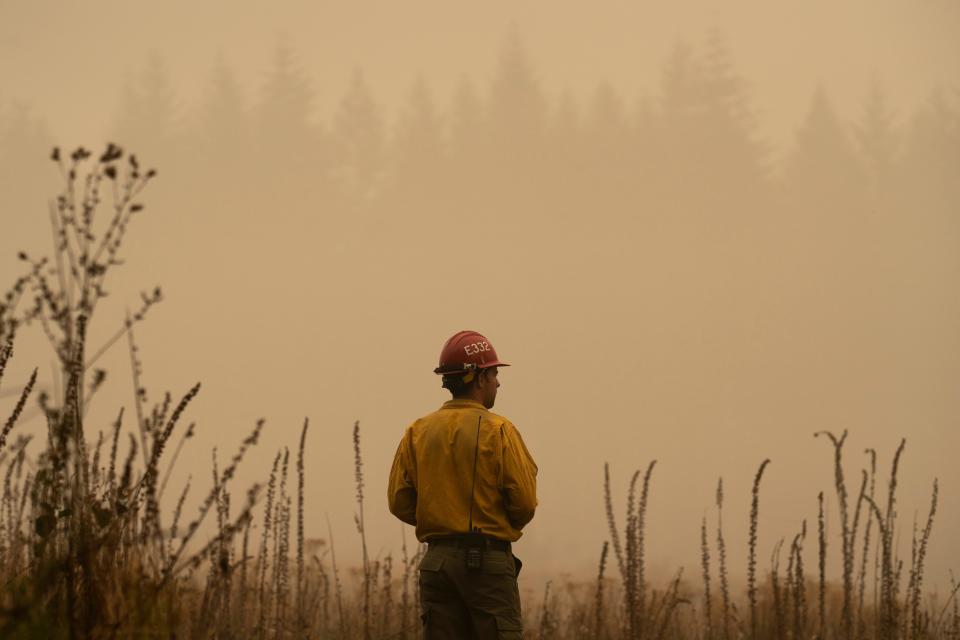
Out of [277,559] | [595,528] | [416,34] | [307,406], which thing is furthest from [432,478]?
[416,34]

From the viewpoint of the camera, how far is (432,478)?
16.8 feet

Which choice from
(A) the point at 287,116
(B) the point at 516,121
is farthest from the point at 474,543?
(B) the point at 516,121

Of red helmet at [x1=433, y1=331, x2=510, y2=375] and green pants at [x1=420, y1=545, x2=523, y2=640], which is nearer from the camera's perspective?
green pants at [x1=420, y1=545, x2=523, y2=640]

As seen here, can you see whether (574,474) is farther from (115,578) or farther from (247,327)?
(115,578)

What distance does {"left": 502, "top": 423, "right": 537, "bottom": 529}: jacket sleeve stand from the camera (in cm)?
501

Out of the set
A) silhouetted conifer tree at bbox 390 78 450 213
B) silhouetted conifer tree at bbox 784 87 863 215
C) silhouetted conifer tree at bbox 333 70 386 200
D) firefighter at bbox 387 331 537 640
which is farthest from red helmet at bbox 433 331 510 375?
silhouetted conifer tree at bbox 784 87 863 215

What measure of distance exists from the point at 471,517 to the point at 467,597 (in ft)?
1.23

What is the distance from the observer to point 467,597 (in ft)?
16.4

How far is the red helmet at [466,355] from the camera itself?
528cm

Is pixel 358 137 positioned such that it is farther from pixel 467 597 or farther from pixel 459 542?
pixel 467 597

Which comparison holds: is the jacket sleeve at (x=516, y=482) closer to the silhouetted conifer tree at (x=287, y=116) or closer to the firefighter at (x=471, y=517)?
the firefighter at (x=471, y=517)

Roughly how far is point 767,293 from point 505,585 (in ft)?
238

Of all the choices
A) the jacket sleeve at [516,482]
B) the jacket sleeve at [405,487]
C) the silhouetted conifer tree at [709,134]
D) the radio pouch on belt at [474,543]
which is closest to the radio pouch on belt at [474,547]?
the radio pouch on belt at [474,543]

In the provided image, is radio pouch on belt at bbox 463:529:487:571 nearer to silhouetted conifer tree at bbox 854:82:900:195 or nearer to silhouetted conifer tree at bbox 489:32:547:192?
silhouetted conifer tree at bbox 489:32:547:192
